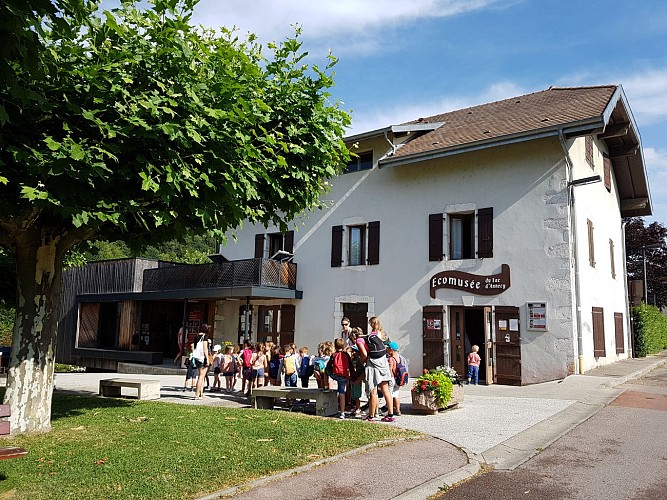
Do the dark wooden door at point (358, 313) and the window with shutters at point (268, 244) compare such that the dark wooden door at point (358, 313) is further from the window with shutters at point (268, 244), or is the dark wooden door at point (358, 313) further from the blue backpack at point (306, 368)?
the blue backpack at point (306, 368)

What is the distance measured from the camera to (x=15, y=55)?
468 centimetres

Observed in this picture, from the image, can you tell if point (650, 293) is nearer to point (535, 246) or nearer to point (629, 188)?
point (629, 188)

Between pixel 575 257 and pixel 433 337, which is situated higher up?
pixel 575 257

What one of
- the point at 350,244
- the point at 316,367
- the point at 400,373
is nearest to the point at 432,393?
the point at 400,373

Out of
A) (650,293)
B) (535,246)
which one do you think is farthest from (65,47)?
(650,293)

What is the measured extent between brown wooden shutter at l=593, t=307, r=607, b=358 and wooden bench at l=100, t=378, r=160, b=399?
11874mm

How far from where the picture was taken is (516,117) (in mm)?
17109

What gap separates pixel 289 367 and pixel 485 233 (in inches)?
277

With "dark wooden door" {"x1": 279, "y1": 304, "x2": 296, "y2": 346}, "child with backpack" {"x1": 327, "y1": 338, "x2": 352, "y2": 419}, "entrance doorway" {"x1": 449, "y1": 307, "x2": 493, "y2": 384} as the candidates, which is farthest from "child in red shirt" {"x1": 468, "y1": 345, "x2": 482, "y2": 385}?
"dark wooden door" {"x1": 279, "y1": 304, "x2": 296, "y2": 346}

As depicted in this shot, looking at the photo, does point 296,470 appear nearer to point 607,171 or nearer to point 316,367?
point 316,367

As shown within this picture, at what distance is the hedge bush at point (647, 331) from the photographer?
2214 centimetres

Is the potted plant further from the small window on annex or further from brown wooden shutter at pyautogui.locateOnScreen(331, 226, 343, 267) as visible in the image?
brown wooden shutter at pyautogui.locateOnScreen(331, 226, 343, 267)

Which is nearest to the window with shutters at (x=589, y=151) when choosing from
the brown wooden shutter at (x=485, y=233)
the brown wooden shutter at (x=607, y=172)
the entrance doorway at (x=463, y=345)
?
the brown wooden shutter at (x=607, y=172)

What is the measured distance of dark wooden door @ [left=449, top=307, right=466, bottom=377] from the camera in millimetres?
16062
